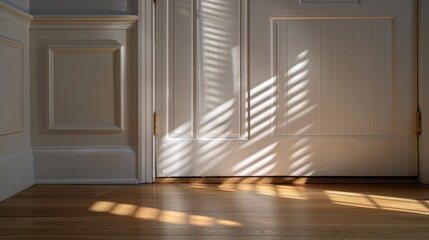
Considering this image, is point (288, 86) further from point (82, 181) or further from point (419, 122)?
point (82, 181)

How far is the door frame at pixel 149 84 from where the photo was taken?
2867mm

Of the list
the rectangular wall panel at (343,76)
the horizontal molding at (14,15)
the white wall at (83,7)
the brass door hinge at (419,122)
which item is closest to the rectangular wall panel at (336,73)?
the rectangular wall panel at (343,76)

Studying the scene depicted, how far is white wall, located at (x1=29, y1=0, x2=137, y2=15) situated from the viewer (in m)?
2.87

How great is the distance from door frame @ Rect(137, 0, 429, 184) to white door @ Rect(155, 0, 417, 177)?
0.04 meters

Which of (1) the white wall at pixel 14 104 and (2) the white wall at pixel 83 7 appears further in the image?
(2) the white wall at pixel 83 7

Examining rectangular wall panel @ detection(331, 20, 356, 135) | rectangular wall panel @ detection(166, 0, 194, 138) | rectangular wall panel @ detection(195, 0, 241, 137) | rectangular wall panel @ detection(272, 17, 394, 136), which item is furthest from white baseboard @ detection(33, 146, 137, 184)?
rectangular wall panel @ detection(331, 20, 356, 135)

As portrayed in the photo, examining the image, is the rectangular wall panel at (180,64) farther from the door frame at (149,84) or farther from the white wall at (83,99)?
the white wall at (83,99)

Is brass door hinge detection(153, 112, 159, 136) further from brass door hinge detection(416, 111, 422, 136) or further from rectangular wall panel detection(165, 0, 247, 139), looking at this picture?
brass door hinge detection(416, 111, 422, 136)

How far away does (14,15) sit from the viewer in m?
2.61

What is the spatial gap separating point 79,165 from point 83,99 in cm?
35

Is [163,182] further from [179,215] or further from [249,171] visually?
[179,215]

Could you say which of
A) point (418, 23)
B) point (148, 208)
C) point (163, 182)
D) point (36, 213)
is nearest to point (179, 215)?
point (148, 208)

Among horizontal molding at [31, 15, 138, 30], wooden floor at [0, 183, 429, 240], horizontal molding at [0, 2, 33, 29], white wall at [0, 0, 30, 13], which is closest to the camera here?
wooden floor at [0, 183, 429, 240]

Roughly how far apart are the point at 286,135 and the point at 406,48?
784mm
